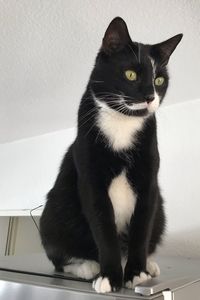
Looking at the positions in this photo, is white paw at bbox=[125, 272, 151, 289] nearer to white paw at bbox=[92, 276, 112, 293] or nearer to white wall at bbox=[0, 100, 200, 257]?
white paw at bbox=[92, 276, 112, 293]

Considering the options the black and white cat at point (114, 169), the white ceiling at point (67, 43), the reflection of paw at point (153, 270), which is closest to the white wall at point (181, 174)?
the white ceiling at point (67, 43)

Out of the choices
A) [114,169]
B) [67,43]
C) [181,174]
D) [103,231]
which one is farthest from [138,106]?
[181,174]

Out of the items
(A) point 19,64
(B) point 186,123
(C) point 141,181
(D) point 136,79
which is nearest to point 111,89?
(D) point 136,79

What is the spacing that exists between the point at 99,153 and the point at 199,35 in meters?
0.60

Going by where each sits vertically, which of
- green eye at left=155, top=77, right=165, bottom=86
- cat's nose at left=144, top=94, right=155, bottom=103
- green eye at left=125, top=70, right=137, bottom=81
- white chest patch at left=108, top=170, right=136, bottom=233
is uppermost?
green eye at left=155, top=77, right=165, bottom=86

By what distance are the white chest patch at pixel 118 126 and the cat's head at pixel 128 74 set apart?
0.11 ft

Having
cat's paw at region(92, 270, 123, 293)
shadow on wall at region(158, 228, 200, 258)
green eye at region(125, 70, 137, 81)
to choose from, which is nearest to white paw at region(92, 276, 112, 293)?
cat's paw at region(92, 270, 123, 293)

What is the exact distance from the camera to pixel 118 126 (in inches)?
32.4

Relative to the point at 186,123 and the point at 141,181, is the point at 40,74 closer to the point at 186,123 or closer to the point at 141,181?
the point at 186,123

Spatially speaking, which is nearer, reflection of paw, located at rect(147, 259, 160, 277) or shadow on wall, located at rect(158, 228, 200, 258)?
reflection of paw, located at rect(147, 259, 160, 277)

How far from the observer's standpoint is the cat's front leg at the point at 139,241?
0.64 metres

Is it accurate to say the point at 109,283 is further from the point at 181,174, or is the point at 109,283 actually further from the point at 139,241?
the point at 181,174

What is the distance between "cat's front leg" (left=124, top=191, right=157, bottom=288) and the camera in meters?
0.64

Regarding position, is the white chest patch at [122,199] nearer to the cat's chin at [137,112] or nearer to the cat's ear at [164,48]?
the cat's chin at [137,112]
